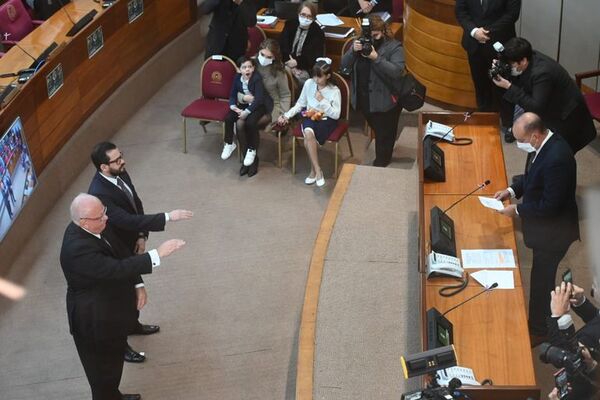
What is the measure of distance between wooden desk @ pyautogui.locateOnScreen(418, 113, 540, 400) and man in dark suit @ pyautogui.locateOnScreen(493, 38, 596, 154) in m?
0.36

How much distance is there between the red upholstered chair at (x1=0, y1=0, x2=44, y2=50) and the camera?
8.92 meters

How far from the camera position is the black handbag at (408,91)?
7.67 meters

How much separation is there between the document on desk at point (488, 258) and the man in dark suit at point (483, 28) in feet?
8.84

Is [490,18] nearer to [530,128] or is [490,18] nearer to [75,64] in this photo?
[530,128]

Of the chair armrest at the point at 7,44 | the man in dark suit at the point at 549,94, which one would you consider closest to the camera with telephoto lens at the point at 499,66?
the man in dark suit at the point at 549,94

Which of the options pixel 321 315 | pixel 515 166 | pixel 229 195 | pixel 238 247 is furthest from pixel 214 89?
pixel 321 315

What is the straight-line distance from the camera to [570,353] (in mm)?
4230

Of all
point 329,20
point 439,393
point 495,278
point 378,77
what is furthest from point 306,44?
point 439,393

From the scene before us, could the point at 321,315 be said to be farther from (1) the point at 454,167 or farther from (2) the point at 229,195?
(2) the point at 229,195

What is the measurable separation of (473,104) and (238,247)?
2863 millimetres

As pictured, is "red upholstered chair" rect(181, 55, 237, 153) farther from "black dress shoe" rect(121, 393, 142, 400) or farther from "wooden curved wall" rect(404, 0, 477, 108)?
"black dress shoe" rect(121, 393, 142, 400)

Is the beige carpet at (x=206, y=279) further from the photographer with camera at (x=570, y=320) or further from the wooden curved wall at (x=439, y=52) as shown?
the photographer with camera at (x=570, y=320)

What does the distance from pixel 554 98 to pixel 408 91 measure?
1.39 m

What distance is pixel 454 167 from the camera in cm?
657
